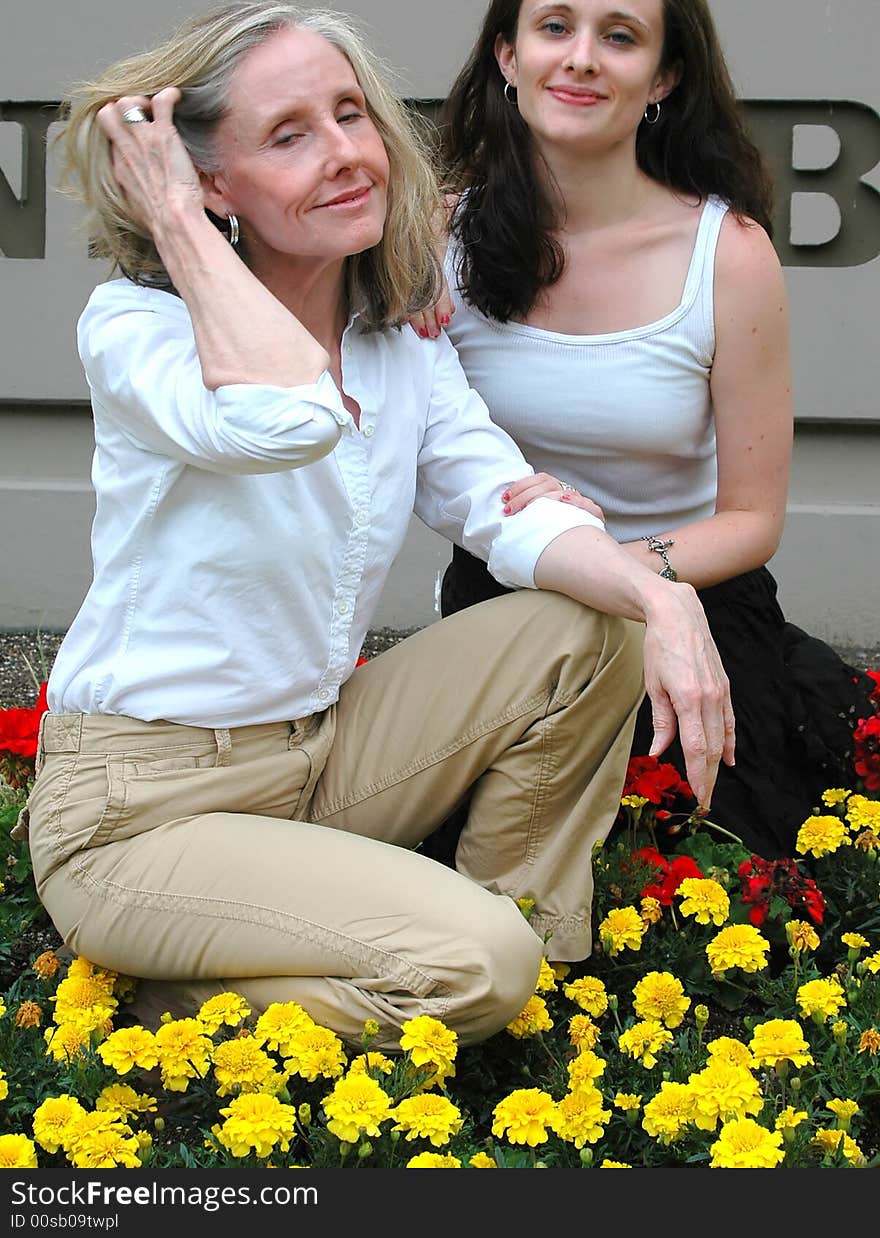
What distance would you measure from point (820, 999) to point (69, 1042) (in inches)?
42.8

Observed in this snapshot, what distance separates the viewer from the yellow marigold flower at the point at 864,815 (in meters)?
2.87

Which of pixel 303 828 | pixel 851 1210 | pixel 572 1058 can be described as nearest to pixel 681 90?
pixel 303 828

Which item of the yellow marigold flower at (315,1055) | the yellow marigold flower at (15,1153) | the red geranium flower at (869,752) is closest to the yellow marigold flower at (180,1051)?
the yellow marigold flower at (315,1055)

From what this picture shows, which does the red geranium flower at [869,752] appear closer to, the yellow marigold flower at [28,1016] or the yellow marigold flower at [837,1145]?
the yellow marigold flower at [837,1145]

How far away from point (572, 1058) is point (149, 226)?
1406mm

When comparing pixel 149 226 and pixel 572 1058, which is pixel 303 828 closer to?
pixel 572 1058

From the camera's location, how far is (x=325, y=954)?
222 cm

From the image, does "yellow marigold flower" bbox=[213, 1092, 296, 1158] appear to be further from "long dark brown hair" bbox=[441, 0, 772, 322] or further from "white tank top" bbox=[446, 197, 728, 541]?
"long dark brown hair" bbox=[441, 0, 772, 322]

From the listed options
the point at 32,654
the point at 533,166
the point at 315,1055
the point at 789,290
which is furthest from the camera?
the point at 32,654

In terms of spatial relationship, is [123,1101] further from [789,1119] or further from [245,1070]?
[789,1119]

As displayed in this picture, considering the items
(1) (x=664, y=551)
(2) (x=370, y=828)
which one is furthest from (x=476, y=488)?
(2) (x=370, y=828)

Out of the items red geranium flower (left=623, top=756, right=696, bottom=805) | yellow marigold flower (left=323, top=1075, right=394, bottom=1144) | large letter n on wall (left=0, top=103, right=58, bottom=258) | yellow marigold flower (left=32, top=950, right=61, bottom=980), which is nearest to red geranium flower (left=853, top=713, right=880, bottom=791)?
red geranium flower (left=623, top=756, right=696, bottom=805)

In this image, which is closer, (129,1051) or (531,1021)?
(129,1051)

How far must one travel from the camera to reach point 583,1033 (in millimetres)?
2320
